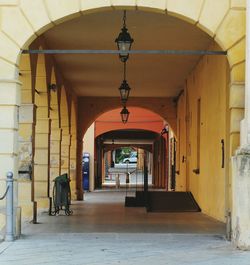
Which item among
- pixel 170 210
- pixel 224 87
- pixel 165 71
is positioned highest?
pixel 165 71

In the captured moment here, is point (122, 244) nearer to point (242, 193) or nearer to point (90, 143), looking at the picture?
point (242, 193)

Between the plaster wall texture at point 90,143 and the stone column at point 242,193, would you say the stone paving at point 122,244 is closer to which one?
the stone column at point 242,193

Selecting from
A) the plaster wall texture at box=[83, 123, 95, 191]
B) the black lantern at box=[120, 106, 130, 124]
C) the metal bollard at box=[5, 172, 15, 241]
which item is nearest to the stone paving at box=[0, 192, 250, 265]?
the metal bollard at box=[5, 172, 15, 241]

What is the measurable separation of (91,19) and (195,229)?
481 centimetres

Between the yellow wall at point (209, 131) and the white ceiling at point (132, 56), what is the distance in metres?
0.75

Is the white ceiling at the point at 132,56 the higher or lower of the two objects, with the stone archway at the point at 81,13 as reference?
higher

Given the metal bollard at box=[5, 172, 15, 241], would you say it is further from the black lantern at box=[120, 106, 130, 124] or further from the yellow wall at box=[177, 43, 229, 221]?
the black lantern at box=[120, 106, 130, 124]

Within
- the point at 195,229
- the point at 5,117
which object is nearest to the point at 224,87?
the point at 195,229

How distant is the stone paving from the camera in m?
7.98

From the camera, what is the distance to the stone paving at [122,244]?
7980 millimetres

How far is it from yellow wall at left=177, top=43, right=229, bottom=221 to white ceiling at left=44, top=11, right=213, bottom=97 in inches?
29.4

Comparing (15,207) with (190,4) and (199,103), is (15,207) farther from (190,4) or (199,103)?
(199,103)

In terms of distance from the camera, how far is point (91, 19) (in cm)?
1336

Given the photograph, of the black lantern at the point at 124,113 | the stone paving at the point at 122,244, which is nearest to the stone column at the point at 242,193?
the stone paving at the point at 122,244
